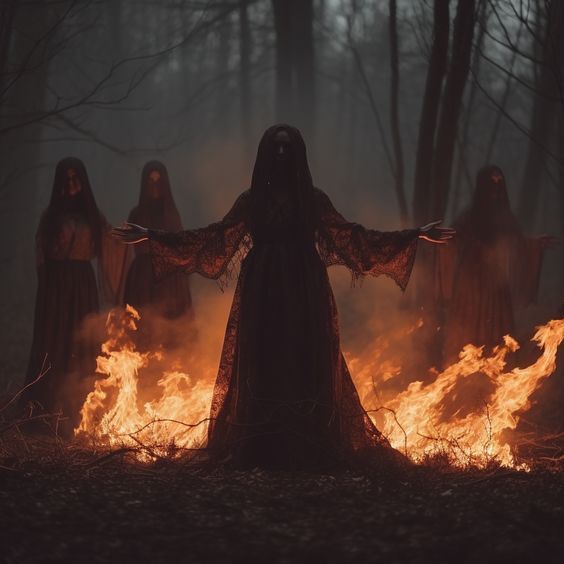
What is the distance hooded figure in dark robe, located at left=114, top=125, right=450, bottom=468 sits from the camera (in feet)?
22.4

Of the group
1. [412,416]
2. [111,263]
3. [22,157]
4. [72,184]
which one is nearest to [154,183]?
[111,263]

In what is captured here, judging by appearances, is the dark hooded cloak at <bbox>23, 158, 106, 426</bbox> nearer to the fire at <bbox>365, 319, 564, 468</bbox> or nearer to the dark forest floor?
the dark forest floor

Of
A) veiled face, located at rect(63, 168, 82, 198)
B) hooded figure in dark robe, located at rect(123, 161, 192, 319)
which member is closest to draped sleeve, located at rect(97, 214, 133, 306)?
veiled face, located at rect(63, 168, 82, 198)

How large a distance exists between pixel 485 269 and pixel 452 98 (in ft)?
6.88

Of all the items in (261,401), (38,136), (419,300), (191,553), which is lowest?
(191,553)

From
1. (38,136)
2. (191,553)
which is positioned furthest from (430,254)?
(38,136)

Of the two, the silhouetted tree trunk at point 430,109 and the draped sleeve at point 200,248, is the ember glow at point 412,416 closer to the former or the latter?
the draped sleeve at point 200,248

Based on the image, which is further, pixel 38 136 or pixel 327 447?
pixel 38 136

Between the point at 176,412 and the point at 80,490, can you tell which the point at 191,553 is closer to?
the point at 80,490

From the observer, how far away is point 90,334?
9.80 meters

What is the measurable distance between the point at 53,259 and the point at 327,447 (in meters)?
4.29

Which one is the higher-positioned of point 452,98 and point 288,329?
point 452,98

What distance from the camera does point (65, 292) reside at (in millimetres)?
9719

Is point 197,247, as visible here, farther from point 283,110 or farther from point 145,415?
point 283,110
